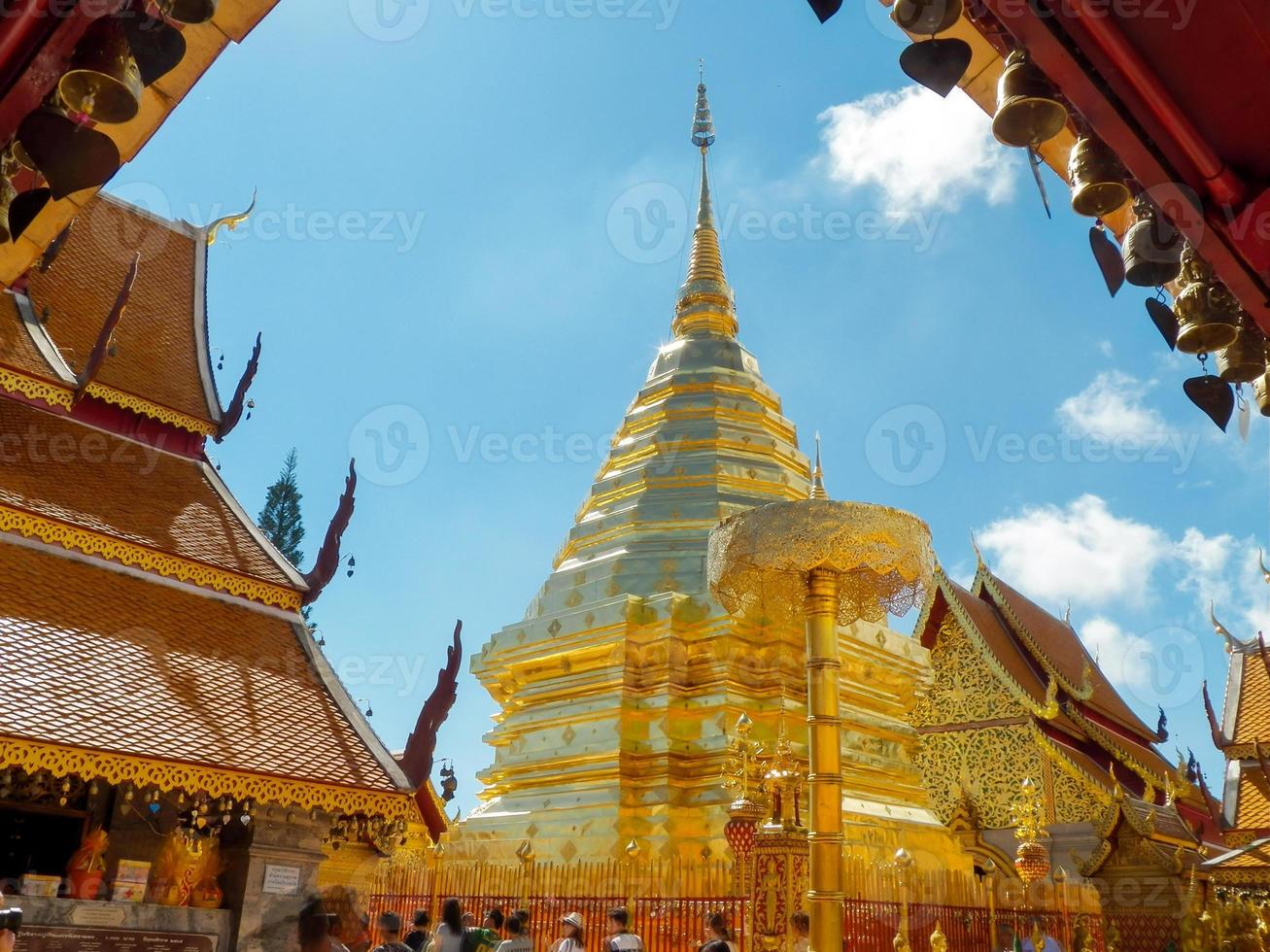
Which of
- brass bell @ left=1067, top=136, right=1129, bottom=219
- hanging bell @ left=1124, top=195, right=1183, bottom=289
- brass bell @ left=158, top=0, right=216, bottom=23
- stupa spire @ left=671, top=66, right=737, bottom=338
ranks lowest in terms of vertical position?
hanging bell @ left=1124, top=195, right=1183, bottom=289

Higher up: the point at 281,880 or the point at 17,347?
the point at 17,347

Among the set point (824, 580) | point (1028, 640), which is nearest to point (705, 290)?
point (1028, 640)

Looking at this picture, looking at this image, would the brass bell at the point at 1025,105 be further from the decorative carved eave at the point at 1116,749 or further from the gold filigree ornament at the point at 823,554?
the decorative carved eave at the point at 1116,749

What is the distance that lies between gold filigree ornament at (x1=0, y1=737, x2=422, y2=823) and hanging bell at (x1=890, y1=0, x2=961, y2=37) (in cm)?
527

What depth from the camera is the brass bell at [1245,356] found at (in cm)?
327

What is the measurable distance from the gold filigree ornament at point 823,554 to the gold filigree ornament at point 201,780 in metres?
2.87

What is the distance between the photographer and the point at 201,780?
5918 mm

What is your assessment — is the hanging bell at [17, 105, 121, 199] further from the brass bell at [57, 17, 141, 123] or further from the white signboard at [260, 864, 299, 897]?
the white signboard at [260, 864, 299, 897]

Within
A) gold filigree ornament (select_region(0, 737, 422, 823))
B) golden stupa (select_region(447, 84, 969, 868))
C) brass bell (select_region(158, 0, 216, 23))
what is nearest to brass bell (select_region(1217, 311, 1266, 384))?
brass bell (select_region(158, 0, 216, 23))

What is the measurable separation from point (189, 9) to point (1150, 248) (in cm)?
259

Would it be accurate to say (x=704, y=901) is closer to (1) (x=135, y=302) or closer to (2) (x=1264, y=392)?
(2) (x=1264, y=392)

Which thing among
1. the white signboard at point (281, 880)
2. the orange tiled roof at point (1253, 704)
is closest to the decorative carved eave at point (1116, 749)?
the orange tiled roof at point (1253, 704)

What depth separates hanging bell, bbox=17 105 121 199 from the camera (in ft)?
8.14

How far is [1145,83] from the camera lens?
2686mm
